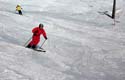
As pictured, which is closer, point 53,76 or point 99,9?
point 53,76

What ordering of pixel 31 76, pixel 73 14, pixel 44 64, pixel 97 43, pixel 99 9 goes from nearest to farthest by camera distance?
1. pixel 31 76
2. pixel 44 64
3. pixel 97 43
4. pixel 73 14
5. pixel 99 9

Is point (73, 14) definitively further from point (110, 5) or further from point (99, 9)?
point (110, 5)

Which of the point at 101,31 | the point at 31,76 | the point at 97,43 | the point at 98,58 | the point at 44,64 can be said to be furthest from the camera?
the point at 101,31

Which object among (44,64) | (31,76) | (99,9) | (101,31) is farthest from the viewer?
(99,9)

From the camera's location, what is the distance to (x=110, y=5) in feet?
129

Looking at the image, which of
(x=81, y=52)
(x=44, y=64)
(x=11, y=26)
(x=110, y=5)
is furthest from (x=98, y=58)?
(x=110, y=5)

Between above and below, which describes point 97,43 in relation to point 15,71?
below

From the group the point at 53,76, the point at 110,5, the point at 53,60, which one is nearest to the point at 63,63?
the point at 53,60

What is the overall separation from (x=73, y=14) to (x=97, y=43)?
45.9ft

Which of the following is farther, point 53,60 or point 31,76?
point 53,60

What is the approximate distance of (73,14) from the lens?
111 feet

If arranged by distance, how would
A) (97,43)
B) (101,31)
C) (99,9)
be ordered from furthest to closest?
(99,9) < (101,31) < (97,43)

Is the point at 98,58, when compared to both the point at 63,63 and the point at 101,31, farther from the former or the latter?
the point at 101,31

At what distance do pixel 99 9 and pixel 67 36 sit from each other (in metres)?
17.1
